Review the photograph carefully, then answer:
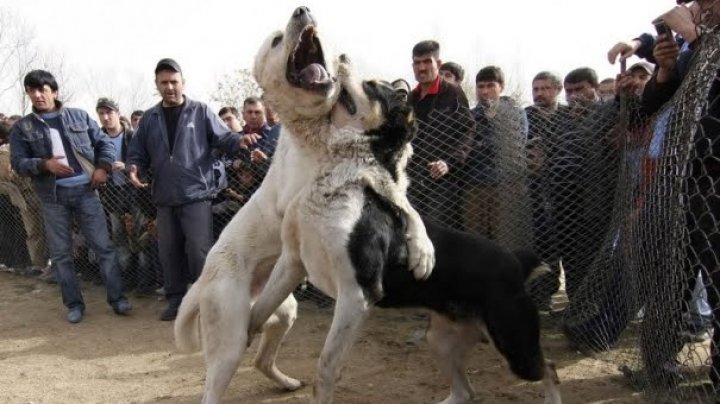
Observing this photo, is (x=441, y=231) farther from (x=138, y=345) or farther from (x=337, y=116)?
(x=138, y=345)

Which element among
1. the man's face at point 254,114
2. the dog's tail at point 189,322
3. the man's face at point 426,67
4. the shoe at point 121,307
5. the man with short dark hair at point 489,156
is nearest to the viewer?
the dog's tail at point 189,322

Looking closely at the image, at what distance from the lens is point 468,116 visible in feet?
15.7

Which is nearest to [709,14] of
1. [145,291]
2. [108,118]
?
[145,291]

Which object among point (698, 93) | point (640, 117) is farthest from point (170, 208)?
point (698, 93)

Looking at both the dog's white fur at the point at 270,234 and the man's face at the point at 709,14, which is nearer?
the man's face at the point at 709,14

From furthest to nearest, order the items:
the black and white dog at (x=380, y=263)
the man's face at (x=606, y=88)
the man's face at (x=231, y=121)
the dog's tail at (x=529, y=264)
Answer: the man's face at (x=231, y=121)
the man's face at (x=606, y=88)
the dog's tail at (x=529, y=264)
the black and white dog at (x=380, y=263)

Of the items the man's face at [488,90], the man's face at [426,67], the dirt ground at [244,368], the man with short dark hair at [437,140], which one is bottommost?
the dirt ground at [244,368]

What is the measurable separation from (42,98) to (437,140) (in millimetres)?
3800

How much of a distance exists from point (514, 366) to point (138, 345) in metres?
3.23

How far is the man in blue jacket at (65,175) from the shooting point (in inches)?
222

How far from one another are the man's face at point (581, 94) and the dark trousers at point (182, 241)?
10.9 ft

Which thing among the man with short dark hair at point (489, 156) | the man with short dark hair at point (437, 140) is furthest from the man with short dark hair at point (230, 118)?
the man with short dark hair at point (489, 156)

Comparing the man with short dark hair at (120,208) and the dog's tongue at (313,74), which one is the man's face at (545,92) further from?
the man with short dark hair at (120,208)

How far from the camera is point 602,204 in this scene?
4.57 metres
